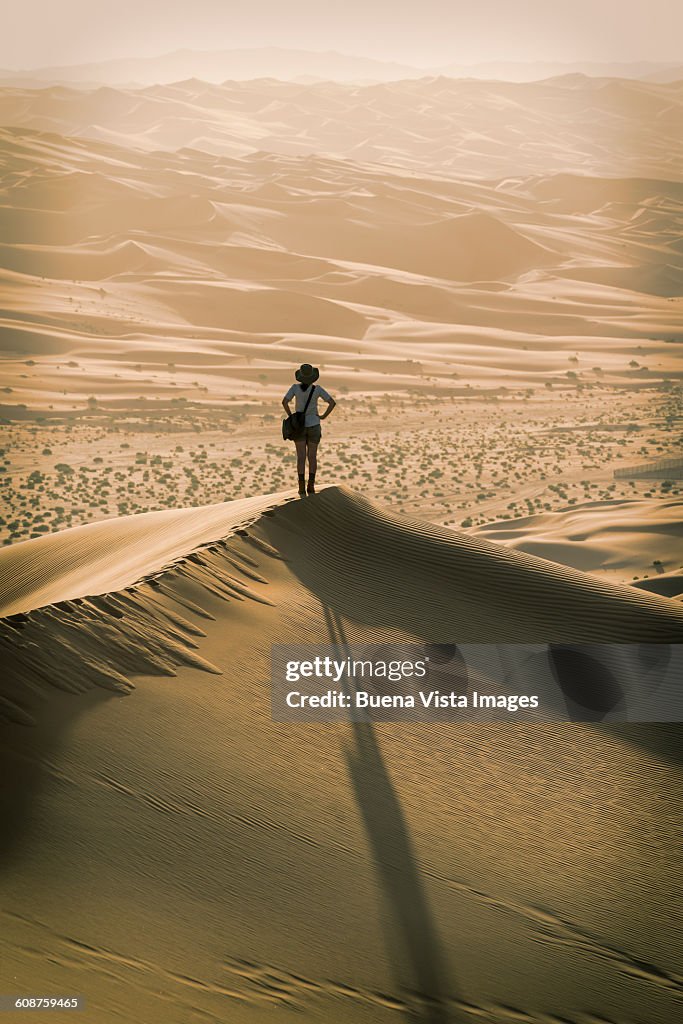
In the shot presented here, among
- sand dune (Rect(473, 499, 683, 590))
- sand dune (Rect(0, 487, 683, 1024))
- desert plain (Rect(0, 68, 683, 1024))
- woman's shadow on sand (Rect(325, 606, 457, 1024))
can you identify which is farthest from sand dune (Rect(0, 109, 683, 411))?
woman's shadow on sand (Rect(325, 606, 457, 1024))

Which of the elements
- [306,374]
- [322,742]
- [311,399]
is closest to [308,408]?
[311,399]

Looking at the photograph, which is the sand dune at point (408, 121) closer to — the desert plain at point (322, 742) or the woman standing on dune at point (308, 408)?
the desert plain at point (322, 742)

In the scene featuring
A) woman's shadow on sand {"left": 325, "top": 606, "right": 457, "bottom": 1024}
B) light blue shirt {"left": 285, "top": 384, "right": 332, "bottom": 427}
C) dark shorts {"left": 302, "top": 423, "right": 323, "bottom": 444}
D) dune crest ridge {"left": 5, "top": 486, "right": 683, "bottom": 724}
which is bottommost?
woman's shadow on sand {"left": 325, "top": 606, "right": 457, "bottom": 1024}

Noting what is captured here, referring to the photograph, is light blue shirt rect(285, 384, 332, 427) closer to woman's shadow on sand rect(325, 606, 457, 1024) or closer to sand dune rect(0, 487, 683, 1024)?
sand dune rect(0, 487, 683, 1024)

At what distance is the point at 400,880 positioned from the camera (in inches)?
203

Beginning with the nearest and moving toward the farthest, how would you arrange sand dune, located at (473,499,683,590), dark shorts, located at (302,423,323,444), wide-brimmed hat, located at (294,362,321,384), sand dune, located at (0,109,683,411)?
wide-brimmed hat, located at (294,362,321,384), dark shorts, located at (302,423,323,444), sand dune, located at (473,499,683,590), sand dune, located at (0,109,683,411)

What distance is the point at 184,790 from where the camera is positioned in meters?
5.51

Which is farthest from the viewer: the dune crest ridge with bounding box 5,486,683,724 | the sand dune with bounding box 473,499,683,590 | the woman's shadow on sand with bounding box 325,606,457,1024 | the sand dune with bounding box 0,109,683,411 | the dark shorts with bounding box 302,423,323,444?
the sand dune with bounding box 0,109,683,411

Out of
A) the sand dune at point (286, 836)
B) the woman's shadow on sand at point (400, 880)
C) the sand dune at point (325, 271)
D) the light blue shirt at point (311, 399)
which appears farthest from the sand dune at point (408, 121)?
the woman's shadow on sand at point (400, 880)

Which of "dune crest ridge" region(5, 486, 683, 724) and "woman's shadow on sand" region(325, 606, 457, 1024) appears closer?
"woman's shadow on sand" region(325, 606, 457, 1024)

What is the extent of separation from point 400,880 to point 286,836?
23.9 inches

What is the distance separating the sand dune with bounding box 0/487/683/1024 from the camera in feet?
14.9

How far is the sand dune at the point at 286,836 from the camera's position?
4.55 m

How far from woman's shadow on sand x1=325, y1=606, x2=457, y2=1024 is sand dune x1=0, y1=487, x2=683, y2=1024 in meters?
0.01
